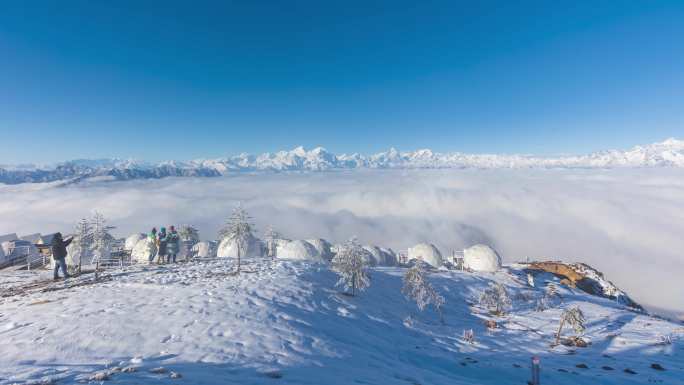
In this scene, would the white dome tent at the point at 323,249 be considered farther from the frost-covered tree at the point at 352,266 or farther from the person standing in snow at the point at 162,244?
the frost-covered tree at the point at 352,266

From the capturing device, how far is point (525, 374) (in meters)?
13.7

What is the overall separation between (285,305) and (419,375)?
9.23m

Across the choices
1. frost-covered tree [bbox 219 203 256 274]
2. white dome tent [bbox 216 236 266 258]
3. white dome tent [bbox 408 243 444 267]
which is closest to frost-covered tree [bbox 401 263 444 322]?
frost-covered tree [bbox 219 203 256 274]

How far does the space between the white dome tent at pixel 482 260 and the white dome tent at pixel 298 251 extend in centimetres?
2855

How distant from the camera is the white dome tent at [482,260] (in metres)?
54.4

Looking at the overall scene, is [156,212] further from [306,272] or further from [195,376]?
[195,376]

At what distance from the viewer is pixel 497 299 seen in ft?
91.0

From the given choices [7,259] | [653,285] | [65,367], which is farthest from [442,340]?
[653,285]

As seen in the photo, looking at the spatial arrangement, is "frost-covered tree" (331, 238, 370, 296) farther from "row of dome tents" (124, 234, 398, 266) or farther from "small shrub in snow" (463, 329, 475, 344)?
"row of dome tents" (124, 234, 398, 266)

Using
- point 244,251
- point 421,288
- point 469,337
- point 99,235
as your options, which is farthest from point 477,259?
point 99,235

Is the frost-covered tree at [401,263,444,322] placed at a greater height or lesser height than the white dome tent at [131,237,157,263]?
greater

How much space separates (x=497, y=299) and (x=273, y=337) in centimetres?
2283

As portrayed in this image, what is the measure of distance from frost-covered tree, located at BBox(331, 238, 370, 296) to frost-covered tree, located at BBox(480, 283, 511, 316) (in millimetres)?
12162

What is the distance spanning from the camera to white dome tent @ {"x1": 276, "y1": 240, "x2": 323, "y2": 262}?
49469 millimetres
